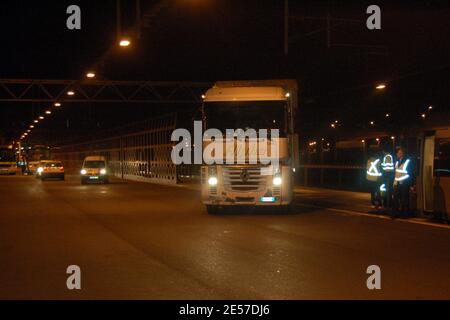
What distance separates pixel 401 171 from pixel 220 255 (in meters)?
8.57

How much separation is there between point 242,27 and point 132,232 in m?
10.4

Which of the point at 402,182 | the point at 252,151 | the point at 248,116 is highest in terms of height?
the point at 248,116

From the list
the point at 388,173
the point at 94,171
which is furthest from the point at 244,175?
the point at 94,171

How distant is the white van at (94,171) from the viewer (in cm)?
4525

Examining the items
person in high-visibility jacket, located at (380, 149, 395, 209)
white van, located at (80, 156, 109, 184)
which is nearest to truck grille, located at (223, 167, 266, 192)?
person in high-visibility jacket, located at (380, 149, 395, 209)

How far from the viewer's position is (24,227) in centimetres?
1733

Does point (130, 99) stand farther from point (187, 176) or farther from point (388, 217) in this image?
point (388, 217)

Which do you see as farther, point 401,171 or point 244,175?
point 244,175

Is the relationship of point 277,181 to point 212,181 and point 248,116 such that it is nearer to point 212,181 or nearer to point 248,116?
point 212,181

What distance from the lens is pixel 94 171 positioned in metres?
45.2

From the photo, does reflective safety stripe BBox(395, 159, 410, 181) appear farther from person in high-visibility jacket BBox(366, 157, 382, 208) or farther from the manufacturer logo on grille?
the manufacturer logo on grille

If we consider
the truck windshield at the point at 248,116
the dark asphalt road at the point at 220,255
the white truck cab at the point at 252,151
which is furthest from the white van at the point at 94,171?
the truck windshield at the point at 248,116

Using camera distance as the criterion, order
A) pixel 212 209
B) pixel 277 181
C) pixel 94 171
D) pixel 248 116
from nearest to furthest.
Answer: pixel 277 181, pixel 248 116, pixel 212 209, pixel 94 171
